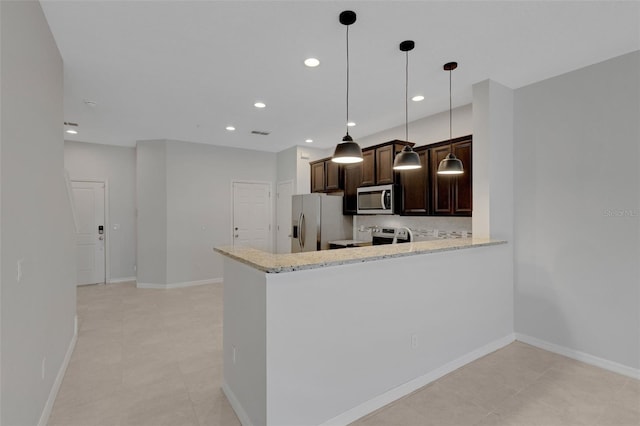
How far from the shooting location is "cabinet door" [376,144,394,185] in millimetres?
4465

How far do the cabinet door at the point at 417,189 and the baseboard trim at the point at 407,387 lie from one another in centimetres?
172

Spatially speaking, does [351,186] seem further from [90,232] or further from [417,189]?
[90,232]

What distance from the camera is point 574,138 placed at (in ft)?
9.86

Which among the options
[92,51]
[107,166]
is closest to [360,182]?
[92,51]

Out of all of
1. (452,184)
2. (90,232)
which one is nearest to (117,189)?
(90,232)

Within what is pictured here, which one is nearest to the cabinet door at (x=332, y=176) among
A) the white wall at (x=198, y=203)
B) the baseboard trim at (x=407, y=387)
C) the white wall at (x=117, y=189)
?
the white wall at (x=198, y=203)

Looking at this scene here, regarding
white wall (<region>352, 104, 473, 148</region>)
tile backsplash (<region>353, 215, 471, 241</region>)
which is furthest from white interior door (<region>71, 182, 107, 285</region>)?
white wall (<region>352, 104, 473, 148</region>)

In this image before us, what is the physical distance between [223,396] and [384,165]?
11.4 feet

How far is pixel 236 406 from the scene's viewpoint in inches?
85.6

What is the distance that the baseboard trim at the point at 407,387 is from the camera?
2.05m

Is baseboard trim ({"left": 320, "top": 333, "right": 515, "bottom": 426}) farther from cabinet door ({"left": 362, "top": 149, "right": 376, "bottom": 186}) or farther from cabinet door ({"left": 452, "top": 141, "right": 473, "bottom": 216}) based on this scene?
cabinet door ({"left": 362, "top": 149, "right": 376, "bottom": 186})

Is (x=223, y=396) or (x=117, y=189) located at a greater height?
(x=117, y=189)

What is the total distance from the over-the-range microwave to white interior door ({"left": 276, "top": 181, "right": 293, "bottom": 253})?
205 cm

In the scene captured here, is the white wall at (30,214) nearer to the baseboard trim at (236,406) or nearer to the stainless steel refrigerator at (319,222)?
the baseboard trim at (236,406)
